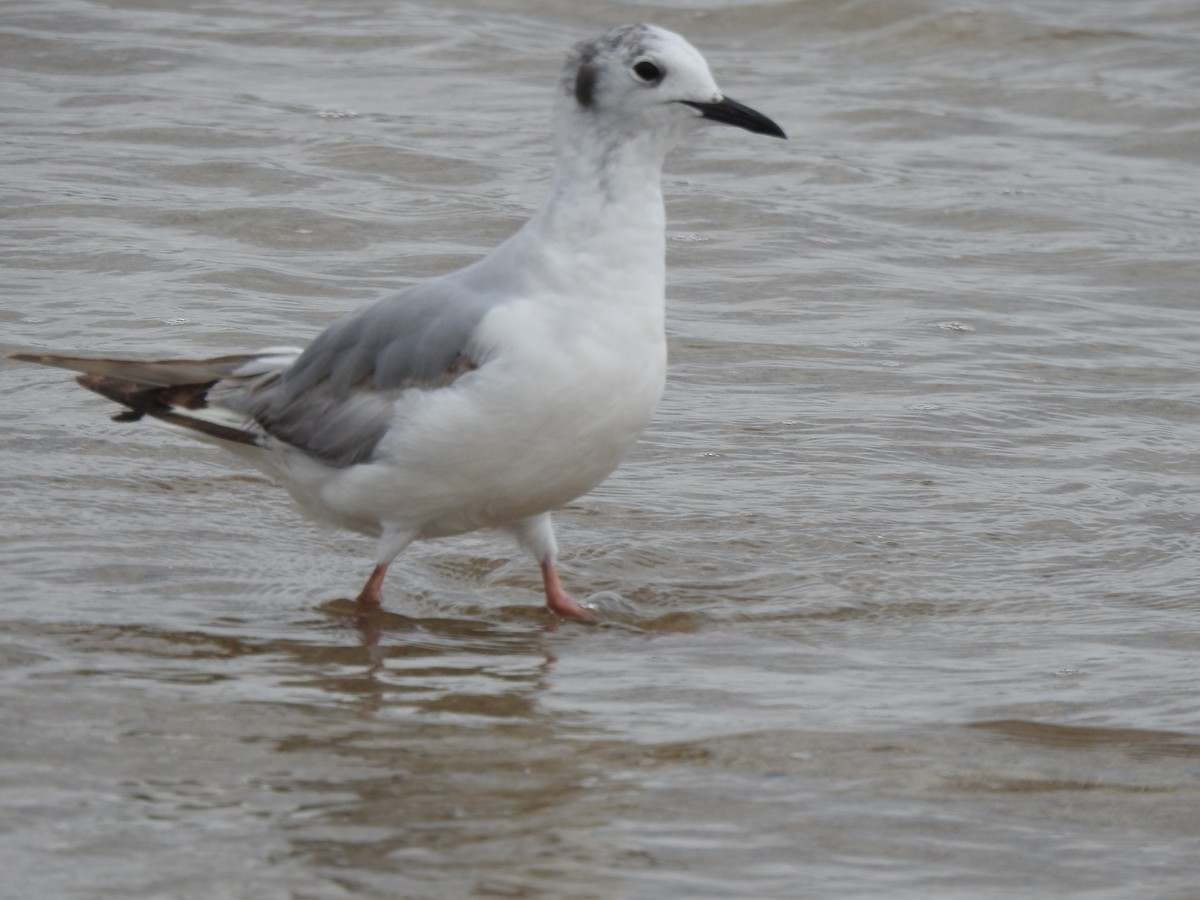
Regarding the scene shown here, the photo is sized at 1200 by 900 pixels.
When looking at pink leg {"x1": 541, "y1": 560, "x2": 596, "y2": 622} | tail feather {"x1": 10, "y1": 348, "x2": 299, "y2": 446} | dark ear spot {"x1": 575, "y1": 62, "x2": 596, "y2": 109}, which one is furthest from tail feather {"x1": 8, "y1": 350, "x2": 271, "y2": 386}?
dark ear spot {"x1": 575, "y1": 62, "x2": 596, "y2": 109}

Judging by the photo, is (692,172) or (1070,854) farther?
(692,172)

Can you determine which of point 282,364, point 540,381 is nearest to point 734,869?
point 540,381

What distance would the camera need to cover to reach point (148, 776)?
12.2 feet

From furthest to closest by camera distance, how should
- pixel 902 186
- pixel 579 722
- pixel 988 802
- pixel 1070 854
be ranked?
1. pixel 902 186
2. pixel 579 722
3. pixel 988 802
4. pixel 1070 854

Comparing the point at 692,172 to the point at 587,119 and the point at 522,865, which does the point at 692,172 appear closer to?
the point at 587,119

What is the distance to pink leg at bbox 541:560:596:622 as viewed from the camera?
5.27 metres

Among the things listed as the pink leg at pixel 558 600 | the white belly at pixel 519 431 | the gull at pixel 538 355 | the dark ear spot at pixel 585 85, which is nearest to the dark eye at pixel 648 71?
the gull at pixel 538 355

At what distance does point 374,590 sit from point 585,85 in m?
1.45

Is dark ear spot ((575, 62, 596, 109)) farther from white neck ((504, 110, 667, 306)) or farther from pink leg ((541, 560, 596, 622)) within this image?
pink leg ((541, 560, 596, 622))

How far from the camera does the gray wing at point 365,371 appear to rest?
193 inches

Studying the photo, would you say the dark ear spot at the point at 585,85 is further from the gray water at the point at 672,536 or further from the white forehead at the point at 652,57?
the gray water at the point at 672,536

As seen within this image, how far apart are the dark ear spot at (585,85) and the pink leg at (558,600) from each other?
4.16 feet

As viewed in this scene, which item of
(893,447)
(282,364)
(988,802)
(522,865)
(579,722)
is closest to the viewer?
(522,865)

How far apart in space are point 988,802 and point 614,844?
82 cm
